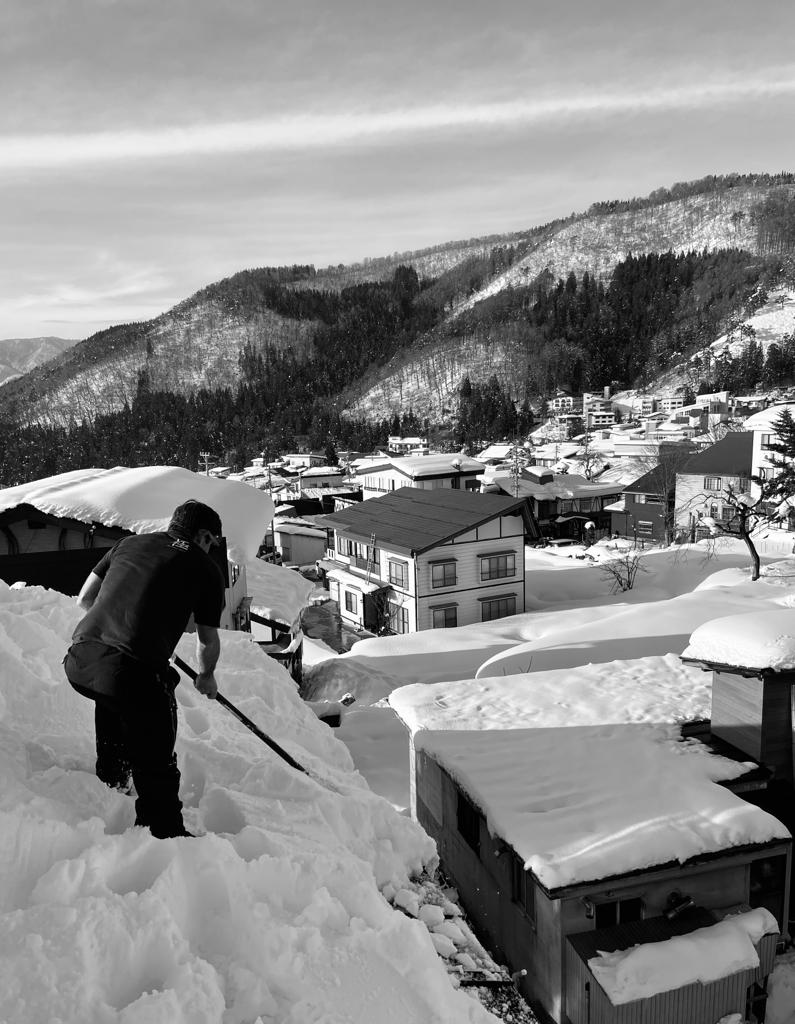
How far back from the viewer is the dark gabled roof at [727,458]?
42406mm

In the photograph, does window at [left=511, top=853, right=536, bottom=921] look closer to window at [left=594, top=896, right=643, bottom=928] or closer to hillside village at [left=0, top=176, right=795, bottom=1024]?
hillside village at [left=0, top=176, right=795, bottom=1024]

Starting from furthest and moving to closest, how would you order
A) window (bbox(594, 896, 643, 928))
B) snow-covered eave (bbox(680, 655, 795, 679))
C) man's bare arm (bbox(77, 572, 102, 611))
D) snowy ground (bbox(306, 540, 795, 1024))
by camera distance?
snowy ground (bbox(306, 540, 795, 1024))
snow-covered eave (bbox(680, 655, 795, 679))
window (bbox(594, 896, 643, 928))
man's bare arm (bbox(77, 572, 102, 611))

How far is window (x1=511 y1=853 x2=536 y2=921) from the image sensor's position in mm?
6113

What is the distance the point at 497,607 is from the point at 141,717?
81.7 feet

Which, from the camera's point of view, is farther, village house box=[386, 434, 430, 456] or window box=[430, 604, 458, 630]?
village house box=[386, 434, 430, 456]

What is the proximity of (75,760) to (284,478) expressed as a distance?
2729 inches

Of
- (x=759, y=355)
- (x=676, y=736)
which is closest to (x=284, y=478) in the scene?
(x=676, y=736)

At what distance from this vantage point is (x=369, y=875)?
3.76 m

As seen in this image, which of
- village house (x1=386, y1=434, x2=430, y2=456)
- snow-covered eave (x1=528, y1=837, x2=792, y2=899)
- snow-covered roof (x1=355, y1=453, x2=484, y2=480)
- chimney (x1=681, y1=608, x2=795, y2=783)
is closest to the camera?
snow-covered eave (x1=528, y1=837, x2=792, y2=899)

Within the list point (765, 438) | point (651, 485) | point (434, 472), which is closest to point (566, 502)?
point (651, 485)

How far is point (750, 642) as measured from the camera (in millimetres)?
7223

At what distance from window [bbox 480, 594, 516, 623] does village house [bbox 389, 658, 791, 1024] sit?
63.7 ft

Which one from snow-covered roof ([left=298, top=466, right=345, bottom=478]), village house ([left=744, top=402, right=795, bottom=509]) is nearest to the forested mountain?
snow-covered roof ([left=298, top=466, right=345, bottom=478])

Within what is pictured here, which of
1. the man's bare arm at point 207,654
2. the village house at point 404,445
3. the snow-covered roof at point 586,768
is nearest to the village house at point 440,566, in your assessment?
the snow-covered roof at point 586,768
